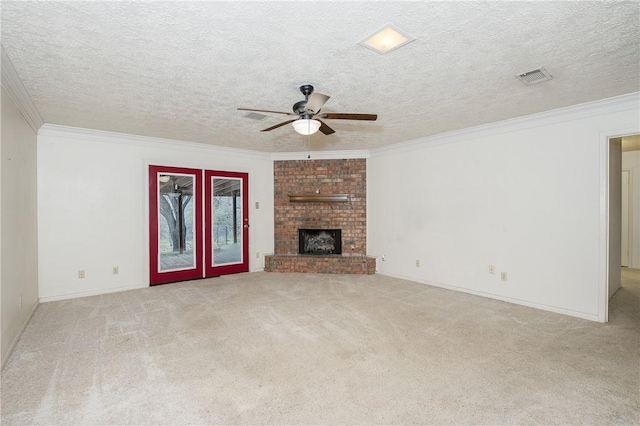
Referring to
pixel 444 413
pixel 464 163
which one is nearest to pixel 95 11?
pixel 444 413

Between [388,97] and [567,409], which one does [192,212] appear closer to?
[388,97]

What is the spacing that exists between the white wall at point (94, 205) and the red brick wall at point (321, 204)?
5.90 feet

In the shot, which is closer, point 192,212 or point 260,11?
point 260,11

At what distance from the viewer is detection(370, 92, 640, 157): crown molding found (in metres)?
3.15

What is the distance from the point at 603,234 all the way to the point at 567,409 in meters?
2.32

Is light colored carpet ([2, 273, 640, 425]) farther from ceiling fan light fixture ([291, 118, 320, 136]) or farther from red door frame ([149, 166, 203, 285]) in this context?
ceiling fan light fixture ([291, 118, 320, 136])

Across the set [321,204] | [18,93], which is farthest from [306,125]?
[321,204]

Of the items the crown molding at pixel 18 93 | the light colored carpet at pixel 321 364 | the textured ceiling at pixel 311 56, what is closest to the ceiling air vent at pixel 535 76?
the textured ceiling at pixel 311 56

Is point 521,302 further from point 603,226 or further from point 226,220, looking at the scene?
Result: point 226,220

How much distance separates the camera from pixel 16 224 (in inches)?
119

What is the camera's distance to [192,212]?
5.30m

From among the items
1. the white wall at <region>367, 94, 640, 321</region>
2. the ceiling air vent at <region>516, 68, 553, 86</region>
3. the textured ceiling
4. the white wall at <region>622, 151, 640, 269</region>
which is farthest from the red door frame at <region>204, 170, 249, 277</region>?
the white wall at <region>622, 151, 640, 269</region>

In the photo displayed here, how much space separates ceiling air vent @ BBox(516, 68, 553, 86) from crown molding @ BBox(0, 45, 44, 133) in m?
4.11

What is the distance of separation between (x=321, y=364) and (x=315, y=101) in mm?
2185
